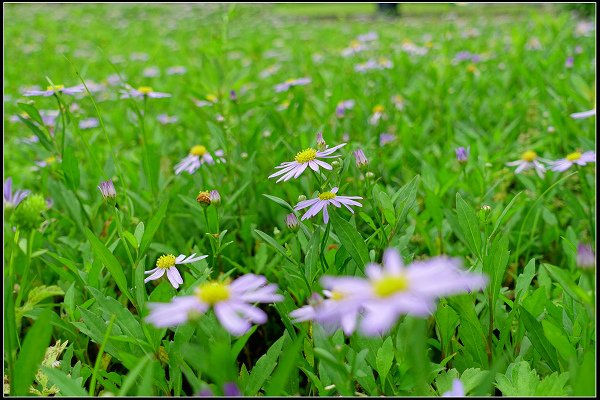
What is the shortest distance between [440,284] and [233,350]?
0.42 meters

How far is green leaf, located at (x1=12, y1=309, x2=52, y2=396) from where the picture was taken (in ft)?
2.34

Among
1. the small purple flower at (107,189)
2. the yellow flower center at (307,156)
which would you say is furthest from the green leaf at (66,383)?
the yellow flower center at (307,156)

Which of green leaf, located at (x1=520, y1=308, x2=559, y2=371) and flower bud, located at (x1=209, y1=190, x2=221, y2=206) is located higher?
flower bud, located at (x1=209, y1=190, x2=221, y2=206)

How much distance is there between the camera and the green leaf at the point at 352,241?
0.94 m

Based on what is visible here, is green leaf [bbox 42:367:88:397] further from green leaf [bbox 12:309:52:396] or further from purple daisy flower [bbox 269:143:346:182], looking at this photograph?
purple daisy flower [bbox 269:143:346:182]

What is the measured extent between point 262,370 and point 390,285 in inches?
16.8

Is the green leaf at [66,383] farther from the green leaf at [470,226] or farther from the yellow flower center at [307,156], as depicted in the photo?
the green leaf at [470,226]

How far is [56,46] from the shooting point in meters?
5.62

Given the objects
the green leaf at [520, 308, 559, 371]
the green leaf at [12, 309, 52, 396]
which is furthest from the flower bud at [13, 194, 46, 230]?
the green leaf at [520, 308, 559, 371]

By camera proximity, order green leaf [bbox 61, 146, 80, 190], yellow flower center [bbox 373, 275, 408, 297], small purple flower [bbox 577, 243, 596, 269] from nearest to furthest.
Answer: yellow flower center [bbox 373, 275, 408, 297] → small purple flower [bbox 577, 243, 596, 269] → green leaf [bbox 61, 146, 80, 190]

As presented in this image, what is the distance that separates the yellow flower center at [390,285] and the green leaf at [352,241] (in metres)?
0.41

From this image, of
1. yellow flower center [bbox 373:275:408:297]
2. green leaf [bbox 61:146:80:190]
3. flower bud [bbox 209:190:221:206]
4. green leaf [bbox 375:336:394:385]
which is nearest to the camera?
yellow flower center [bbox 373:275:408:297]

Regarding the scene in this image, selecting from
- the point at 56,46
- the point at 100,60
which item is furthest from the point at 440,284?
the point at 56,46

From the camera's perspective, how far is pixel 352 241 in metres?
0.95
